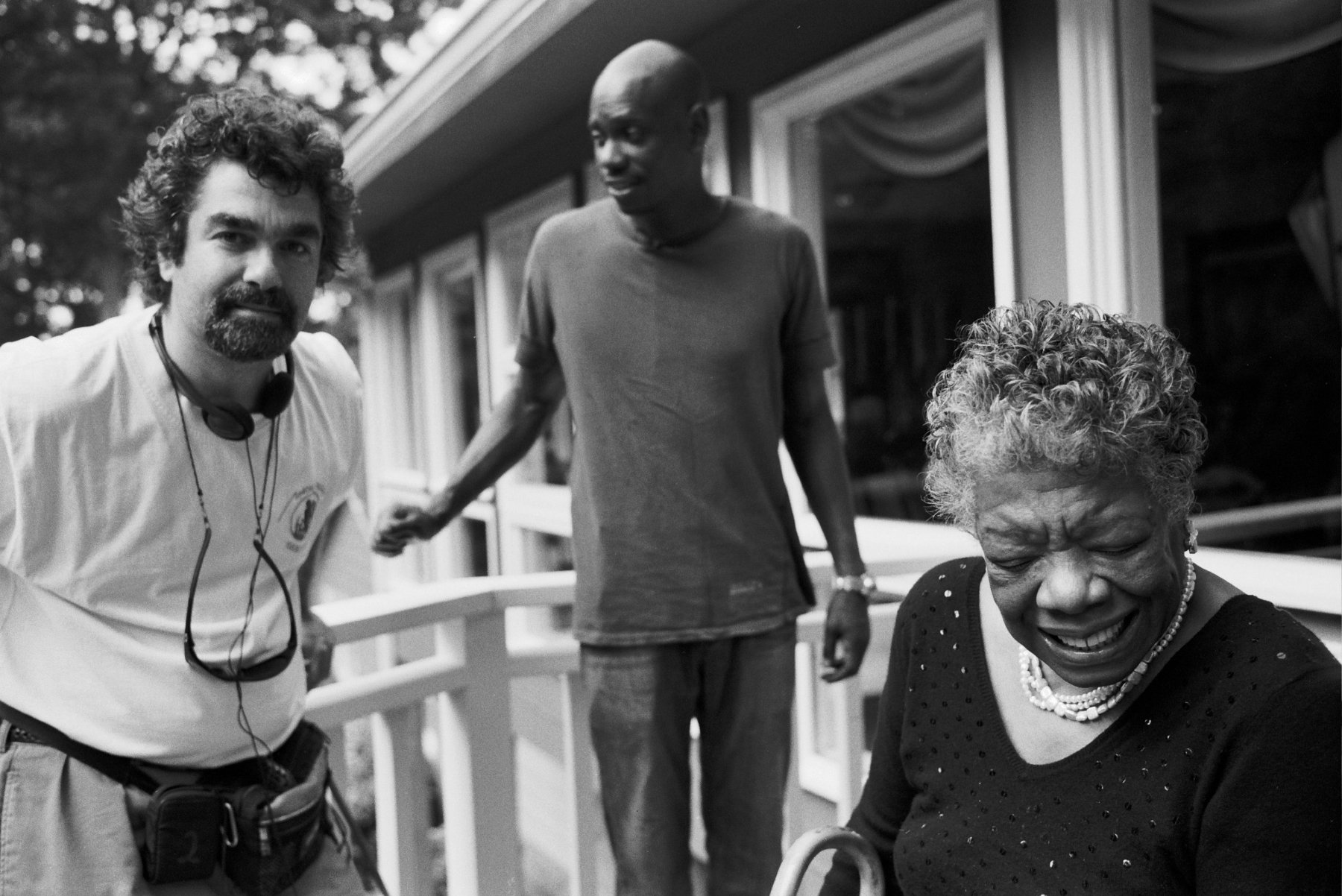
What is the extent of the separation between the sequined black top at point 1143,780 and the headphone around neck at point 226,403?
0.97 meters

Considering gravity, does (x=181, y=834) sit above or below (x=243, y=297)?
below

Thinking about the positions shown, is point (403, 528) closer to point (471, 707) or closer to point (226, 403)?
point (471, 707)

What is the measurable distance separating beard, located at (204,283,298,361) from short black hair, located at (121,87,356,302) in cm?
16

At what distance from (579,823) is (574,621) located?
0.72m

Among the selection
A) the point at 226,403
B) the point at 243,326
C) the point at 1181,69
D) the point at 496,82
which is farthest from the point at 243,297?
the point at 496,82

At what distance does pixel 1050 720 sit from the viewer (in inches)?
58.8

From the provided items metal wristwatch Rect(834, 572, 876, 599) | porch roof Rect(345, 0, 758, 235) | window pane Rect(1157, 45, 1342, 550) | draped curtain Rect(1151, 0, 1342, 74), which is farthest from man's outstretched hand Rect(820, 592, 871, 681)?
window pane Rect(1157, 45, 1342, 550)

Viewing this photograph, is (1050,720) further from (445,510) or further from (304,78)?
(304,78)

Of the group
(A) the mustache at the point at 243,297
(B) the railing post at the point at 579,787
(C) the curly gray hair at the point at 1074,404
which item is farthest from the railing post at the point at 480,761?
(C) the curly gray hair at the point at 1074,404

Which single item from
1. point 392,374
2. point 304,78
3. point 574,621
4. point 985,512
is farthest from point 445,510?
point 304,78

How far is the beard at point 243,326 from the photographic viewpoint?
1793mm

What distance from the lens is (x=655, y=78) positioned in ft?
7.42

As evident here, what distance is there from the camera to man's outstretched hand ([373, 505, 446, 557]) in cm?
253

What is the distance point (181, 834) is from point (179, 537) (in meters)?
0.39
